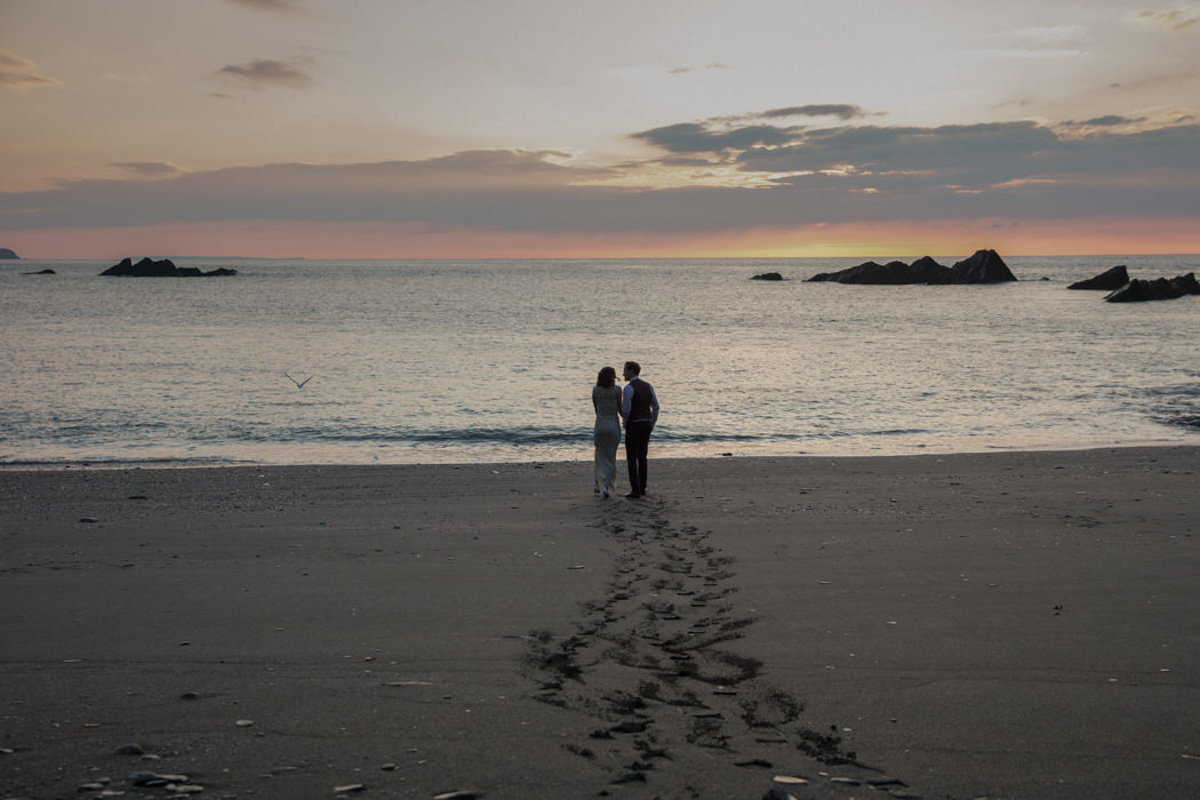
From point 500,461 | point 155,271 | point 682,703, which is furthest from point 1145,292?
point 155,271

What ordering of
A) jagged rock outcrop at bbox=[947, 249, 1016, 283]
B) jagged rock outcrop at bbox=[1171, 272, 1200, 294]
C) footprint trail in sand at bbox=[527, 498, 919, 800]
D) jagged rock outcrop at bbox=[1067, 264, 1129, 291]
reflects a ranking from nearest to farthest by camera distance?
footprint trail in sand at bbox=[527, 498, 919, 800], jagged rock outcrop at bbox=[1171, 272, 1200, 294], jagged rock outcrop at bbox=[1067, 264, 1129, 291], jagged rock outcrop at bbox=[947, 249, 1016, 283]

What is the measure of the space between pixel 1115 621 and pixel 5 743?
765 cm

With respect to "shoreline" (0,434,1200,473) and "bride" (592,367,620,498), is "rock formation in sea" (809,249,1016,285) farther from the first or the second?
"bride" (592,367,620,498)

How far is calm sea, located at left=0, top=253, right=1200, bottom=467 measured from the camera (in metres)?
18.6

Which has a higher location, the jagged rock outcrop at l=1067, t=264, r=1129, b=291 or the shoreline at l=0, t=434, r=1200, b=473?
the jagged rock outcrop at l=1067, t=264, r=1129, b=291

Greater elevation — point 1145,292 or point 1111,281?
point 1111,281

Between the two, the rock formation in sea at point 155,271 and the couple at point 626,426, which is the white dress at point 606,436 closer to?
the couple at point 626,426

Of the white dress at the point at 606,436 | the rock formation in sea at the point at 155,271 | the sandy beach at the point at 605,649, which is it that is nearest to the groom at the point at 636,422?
the white dress at the point at 606,436

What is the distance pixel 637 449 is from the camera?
1229 cm

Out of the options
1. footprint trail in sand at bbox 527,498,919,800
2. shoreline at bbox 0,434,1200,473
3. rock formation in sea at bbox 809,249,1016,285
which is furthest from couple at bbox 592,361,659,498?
rock formation in sea at bbox 809,249,1016,285

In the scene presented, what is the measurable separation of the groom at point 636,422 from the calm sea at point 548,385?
4.67 metres

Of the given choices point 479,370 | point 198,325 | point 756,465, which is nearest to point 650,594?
point 756,465

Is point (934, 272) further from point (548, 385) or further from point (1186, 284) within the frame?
point (548, 385)

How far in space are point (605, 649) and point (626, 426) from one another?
6651 millimetres
